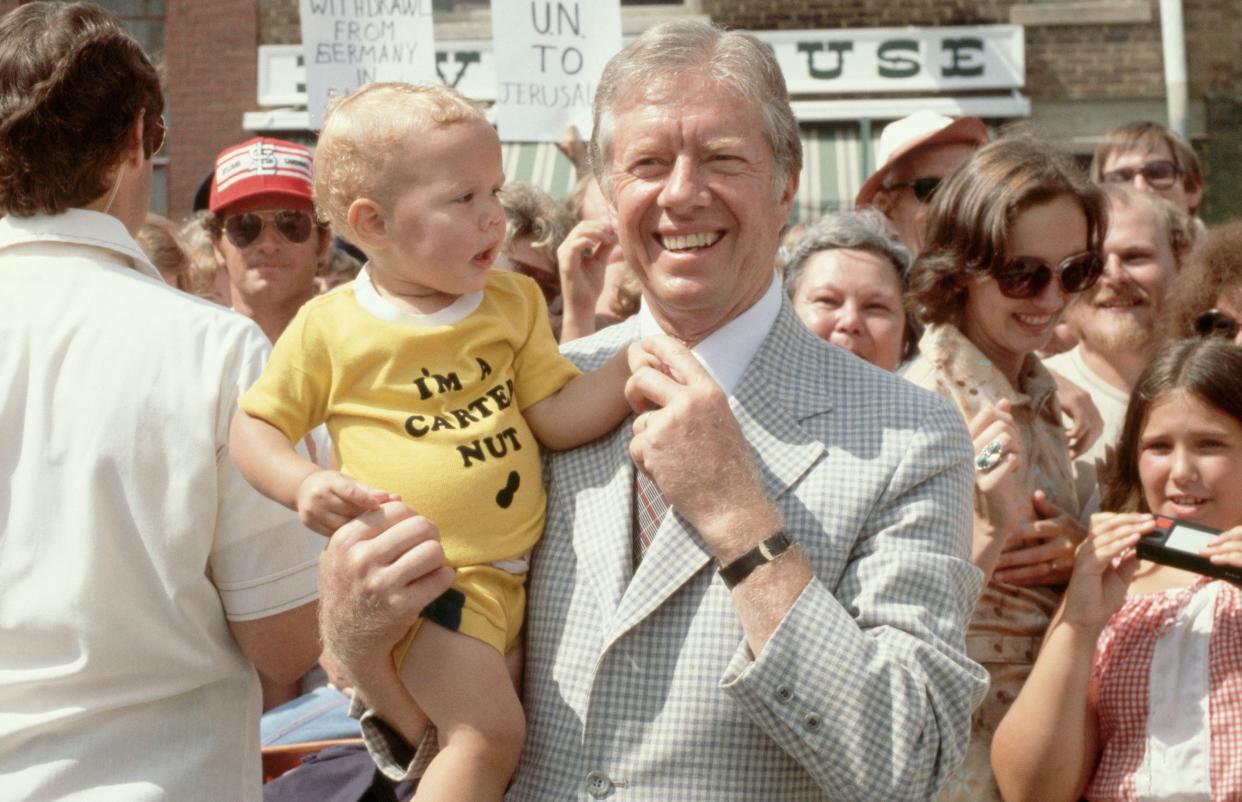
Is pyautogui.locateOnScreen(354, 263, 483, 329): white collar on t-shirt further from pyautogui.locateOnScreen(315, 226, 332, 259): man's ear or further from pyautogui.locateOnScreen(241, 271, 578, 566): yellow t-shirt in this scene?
pyautogui.locateOnScreen(315, 226, 332, 259): man's ear

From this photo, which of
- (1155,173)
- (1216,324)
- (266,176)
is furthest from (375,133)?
(1155,173)

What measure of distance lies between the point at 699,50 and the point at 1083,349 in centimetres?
258

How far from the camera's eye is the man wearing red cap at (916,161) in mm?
5000

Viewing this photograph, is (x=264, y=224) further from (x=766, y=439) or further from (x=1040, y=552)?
(x=766, y=439)

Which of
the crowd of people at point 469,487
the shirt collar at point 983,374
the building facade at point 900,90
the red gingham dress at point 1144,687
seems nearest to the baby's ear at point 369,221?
the crowd of people at point 469,487

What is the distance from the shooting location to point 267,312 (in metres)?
5.10

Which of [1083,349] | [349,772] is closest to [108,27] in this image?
[349,772]

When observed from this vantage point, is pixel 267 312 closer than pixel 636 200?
No

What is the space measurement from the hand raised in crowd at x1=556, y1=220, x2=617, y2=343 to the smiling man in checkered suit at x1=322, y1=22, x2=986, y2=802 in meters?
1.70

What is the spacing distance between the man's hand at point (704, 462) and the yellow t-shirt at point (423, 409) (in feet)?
0.84

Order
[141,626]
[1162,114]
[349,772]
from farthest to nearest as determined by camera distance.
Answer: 1. [1162,114]
2. [349,772]
3. [141,626]

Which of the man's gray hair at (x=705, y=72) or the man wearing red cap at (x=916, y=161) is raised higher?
the man's gray hair at (x=705, y=72)

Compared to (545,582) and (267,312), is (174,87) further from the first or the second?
(545,582)

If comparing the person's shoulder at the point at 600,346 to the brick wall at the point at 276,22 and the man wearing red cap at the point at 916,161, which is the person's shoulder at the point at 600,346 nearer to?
the man wearing red cap at the point at 916,161
